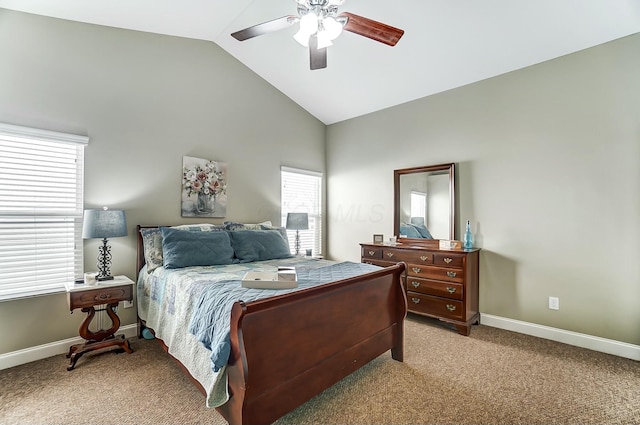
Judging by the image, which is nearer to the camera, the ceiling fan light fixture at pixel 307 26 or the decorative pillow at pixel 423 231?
the ceiling fan light fixture at pixel 307 26

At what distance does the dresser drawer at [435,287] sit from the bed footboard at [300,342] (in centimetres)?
114

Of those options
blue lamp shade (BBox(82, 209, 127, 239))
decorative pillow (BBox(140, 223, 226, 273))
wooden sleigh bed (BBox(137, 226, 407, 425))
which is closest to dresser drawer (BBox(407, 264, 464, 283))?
wooden sleigh bed (BBox(137, 226, 407, 425))

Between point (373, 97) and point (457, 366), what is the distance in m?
3.44

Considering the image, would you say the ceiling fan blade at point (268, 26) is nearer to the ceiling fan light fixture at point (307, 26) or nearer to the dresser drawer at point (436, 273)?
the ceiling fan light fixture at point (307, 26)

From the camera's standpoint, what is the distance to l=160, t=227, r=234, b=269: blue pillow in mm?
2834

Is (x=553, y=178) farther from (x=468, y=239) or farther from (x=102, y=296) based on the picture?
(x=102, y=296)

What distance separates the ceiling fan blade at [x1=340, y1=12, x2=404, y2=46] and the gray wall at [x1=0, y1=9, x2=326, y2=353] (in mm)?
2225

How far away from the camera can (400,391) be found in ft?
7.22

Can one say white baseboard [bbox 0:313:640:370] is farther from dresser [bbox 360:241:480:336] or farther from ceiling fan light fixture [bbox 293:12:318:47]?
ceiling fan light fixture [bbox 293:12:318:47]

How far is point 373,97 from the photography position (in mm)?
4285

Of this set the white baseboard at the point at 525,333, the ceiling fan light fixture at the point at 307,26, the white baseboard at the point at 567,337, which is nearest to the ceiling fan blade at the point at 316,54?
the ceiling fan light fixture at the point at 307,26

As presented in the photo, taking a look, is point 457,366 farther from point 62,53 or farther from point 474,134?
point 62,53

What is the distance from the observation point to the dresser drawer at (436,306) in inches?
130

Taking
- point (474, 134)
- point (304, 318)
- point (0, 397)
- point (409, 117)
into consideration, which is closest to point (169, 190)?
point (0, 397)
